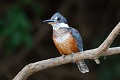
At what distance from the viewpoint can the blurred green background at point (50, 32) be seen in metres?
5.21

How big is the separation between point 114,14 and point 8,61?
1329mm

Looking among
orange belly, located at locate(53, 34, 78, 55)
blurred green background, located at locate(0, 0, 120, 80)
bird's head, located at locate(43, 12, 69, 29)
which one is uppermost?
bird's head, located at locate(43, 12, 69, 29)

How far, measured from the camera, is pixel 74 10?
5.59 meters

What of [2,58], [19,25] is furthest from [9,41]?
[2,58]

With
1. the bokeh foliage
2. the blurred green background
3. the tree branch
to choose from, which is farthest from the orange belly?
the blurred green background

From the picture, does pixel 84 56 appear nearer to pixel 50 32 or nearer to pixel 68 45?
pixel 68 45

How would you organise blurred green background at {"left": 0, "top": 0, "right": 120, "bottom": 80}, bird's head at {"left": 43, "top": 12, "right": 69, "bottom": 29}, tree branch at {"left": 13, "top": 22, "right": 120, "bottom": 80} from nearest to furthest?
tree branch at {"left": 13, "top": 22, "right": 120, "bottom": 80}, bird's head at {"left": 43, "top": 12, "right": 69, "bottom": 29}, blurred green background at {"left": 0, "top": 0, "right": 120, "bottom": 80}

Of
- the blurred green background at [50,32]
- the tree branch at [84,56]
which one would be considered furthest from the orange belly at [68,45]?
the blurred green background at [50,32]

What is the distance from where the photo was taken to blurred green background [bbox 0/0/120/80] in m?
5.21

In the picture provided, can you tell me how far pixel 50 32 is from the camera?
5.66 metres

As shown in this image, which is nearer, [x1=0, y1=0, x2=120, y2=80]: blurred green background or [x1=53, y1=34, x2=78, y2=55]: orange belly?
[x1=53, y1=34, x2=78, y2=55]: orange belly

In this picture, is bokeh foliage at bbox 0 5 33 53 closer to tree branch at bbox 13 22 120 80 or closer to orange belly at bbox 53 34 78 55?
orange belly at bbox 53 34 78 55

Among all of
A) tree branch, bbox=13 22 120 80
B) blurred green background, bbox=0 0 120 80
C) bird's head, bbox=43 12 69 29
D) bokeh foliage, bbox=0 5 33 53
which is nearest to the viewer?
tree branch, bbox=13 22 120 80

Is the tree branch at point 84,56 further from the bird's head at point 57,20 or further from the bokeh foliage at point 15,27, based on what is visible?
the bokeh foliage at point 15,27
